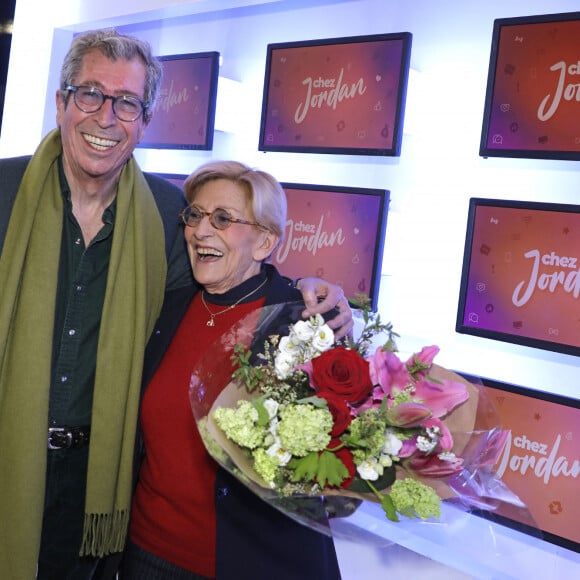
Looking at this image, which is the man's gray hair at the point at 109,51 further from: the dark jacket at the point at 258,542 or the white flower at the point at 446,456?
the white flower at the point at 446,456

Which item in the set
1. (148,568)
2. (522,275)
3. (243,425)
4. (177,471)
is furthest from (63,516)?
(522,275)

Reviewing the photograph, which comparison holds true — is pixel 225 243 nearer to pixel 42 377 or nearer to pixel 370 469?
pixel 42 377

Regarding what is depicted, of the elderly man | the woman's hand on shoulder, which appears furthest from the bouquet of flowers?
the elderly man

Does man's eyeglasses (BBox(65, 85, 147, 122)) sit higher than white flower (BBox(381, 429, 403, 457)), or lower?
higher

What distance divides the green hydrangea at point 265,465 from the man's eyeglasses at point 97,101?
1.18 m

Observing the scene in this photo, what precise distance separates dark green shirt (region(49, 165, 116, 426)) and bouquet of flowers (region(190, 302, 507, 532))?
2.55 ft

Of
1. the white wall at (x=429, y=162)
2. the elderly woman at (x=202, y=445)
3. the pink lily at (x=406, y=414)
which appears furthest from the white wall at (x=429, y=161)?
the pink lily at (x=406, y=414)

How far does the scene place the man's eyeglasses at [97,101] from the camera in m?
2.19

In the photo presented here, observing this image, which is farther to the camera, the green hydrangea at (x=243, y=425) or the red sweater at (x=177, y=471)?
the red sweater at (x=177, y=471)

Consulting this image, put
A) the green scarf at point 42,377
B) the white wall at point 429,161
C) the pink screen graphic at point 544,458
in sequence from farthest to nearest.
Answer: the white wall at point 429,161 < the pink screen graphic at point 544,458 < the green scarf at point 42,377

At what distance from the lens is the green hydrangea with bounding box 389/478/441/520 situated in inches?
51.4

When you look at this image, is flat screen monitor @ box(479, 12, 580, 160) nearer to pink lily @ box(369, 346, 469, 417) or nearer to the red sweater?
the red sweater

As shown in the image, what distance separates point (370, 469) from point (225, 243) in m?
0.95

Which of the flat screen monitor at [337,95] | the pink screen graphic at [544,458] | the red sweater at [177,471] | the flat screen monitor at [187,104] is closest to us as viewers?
the red sweater at [177,471]
